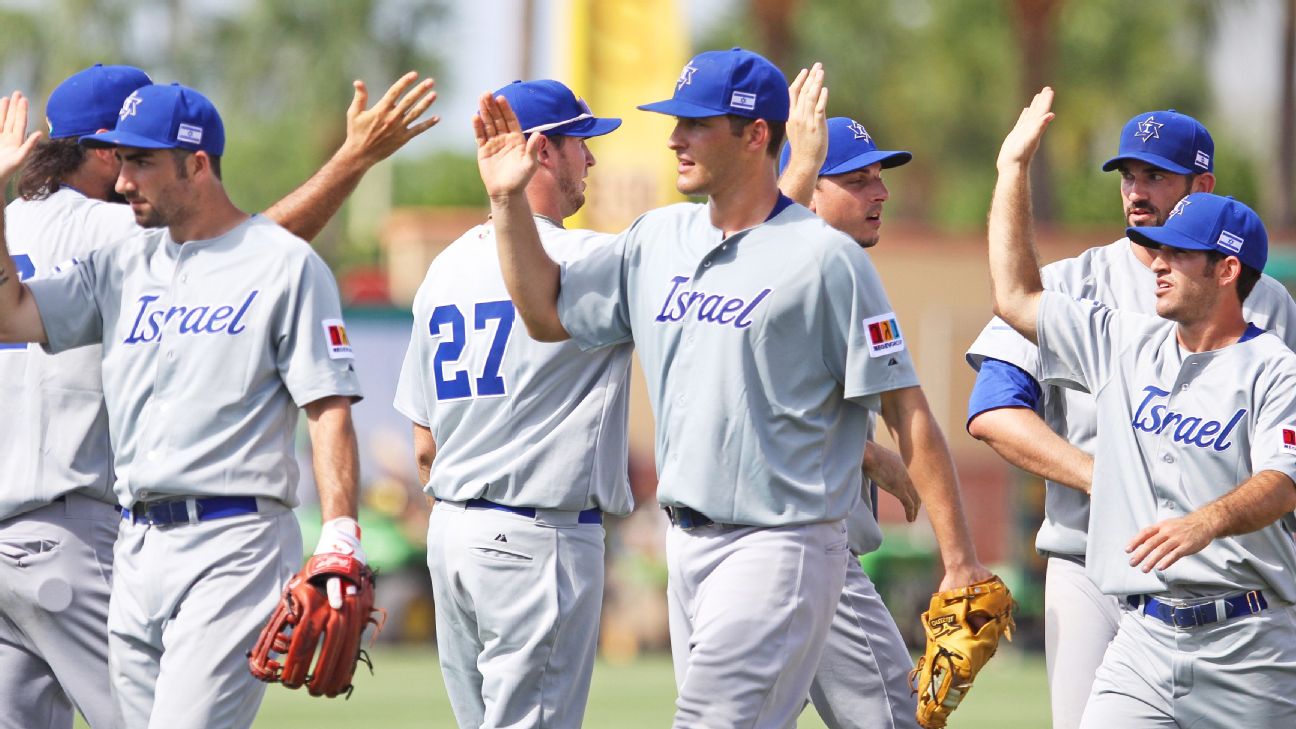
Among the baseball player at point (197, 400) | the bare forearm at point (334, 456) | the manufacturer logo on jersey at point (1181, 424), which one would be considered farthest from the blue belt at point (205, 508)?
the manufacturer logo on jersey at point (1181, 424)

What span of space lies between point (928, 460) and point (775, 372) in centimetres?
51

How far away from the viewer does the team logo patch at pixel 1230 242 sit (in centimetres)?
618

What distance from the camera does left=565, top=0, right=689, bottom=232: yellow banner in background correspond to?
935 inches

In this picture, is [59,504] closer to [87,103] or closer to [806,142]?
[87,103]

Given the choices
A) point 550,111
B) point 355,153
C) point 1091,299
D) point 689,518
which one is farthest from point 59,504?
point 1091,299

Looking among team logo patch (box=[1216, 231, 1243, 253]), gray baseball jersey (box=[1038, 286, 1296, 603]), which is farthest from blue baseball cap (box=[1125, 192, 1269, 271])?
gray baseball jersey (box=[1038, 286, 1296, 603])

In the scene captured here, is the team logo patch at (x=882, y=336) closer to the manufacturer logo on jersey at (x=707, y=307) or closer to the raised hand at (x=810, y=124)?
the manufacturer logo on jersey at (x=707, y=307)

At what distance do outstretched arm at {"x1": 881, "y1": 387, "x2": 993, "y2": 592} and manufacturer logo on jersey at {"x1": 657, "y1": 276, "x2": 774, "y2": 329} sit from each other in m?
0.46

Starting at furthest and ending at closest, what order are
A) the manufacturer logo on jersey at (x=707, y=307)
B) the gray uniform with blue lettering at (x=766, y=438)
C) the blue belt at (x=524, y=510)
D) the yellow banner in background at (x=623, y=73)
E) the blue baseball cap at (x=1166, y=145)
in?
the yellow banner in background at (x=623, y=73), the blue baseball cap at (x=1166, y=145), the blue belt at (x=524, y=510), the manufacturer logo on jersey at (x=707, y=307), the gray uniform with blue lettering at (x=766, y=438)

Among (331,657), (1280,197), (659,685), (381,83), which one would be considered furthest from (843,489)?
(381,83)

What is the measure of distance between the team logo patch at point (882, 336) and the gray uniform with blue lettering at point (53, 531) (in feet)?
8.64

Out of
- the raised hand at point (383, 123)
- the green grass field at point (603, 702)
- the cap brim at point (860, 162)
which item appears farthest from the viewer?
the green grass field at point (603, 702)

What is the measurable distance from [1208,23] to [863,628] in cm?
3144

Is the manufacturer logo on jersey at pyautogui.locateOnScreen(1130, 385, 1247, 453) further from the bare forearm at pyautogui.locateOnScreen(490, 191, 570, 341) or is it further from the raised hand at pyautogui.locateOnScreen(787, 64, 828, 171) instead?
the bare forearm at pyautogui.locateOnScreen(490, 191, 570, 341)
